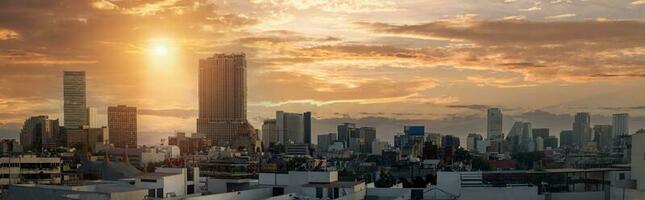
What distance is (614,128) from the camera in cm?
5178

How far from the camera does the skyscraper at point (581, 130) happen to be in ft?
207

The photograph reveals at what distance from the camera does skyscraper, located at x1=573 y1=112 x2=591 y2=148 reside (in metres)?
63.0

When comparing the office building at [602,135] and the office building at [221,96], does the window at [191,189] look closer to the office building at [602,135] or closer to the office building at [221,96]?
the office building at [602,135]

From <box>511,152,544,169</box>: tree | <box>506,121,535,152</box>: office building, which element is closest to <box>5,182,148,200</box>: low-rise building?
<box>511,152,544,169</box>: tree

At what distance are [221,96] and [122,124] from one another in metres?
37.9

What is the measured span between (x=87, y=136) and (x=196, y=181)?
75.9 metres

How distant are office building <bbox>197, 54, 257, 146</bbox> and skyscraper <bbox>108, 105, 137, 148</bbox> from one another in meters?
19.1

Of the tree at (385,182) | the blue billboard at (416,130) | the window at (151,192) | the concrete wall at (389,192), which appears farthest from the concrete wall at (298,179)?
the blue billboard at (416,130)

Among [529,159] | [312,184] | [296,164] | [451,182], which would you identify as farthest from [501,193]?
[529,159]

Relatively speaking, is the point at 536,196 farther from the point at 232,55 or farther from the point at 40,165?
the point at 232,55

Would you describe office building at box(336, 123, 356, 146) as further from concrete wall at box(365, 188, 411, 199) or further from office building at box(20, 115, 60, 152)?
concrete wall at box(365, 188, 411, 199)

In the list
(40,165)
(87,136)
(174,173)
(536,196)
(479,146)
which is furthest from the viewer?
(87,136)

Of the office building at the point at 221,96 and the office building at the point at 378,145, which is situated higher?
the office building at the point at 221,96

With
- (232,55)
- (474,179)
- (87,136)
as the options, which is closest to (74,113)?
(87,136)
